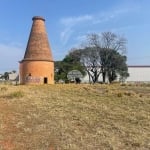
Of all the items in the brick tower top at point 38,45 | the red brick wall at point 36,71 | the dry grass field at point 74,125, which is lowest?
the dry grass field at point 74,125

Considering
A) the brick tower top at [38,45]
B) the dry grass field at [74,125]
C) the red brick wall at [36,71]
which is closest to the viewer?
the dry grass field at [74,125]

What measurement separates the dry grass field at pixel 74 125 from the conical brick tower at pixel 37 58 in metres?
32.8

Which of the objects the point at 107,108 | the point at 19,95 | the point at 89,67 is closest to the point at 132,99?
the point at 107,108

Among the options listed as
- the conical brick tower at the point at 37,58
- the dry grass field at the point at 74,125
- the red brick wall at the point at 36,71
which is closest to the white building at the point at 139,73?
the red brick wall at the point at 36,71

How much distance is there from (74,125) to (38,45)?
1486 inches

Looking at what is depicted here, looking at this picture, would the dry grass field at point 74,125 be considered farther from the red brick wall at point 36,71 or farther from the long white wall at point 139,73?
the long white wall at point 139,73

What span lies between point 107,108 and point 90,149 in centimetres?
534

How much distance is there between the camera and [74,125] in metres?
11.0

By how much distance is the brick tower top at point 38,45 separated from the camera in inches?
1897

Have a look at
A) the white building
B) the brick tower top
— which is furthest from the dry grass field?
the white building

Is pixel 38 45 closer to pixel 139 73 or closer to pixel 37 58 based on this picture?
pixel 37 58

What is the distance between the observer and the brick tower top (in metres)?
48.2

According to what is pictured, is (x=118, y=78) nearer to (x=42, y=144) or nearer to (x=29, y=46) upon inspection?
(x=29, y=46)

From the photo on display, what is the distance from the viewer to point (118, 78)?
90250mm
